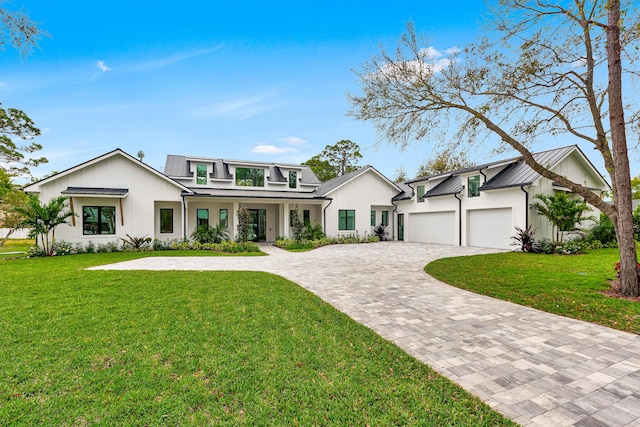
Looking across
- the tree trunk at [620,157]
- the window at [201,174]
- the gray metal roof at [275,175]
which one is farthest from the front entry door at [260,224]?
the tree trunk at [620,157]

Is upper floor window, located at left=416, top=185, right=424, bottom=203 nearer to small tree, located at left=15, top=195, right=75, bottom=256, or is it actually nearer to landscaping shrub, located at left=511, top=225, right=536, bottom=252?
landscaping shrub, located at left=511, top=225, right=536, bottom=252

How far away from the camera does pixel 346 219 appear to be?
66.6 feet

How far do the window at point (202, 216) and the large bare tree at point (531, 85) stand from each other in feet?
43.2

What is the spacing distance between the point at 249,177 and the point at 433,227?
12.8 metres

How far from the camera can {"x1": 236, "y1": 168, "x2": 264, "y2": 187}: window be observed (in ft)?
66.4

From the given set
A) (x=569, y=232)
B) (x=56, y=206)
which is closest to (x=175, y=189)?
(x=56, y=206)

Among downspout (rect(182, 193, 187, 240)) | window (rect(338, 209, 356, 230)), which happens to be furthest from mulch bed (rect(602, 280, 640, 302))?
downspout (rect(182, 193, 187, 240))

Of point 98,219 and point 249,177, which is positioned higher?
point 249,177

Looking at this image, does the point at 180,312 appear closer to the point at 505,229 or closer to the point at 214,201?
the point at 214,201

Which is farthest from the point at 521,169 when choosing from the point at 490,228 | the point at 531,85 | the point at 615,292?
the point at 615,292

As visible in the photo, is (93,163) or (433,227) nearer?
(93,163)

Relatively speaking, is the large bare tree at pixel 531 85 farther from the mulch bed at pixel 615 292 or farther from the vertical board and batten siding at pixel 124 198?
the vertical board and batten siding at pixel 124 198

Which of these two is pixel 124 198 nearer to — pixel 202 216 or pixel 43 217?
pixel 43 217

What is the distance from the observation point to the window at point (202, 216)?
18141 mm
